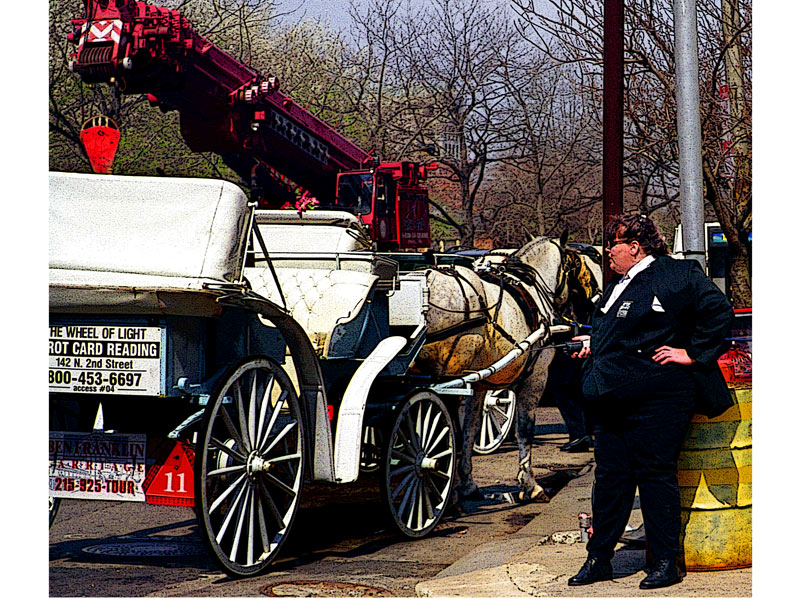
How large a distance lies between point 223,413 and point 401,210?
15231mm

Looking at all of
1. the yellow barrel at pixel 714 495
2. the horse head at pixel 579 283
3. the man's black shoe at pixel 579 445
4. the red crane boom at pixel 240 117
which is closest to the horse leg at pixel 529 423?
the horse head at pixel 579 283

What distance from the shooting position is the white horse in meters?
8.94

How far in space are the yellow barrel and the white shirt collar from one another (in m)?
0.87

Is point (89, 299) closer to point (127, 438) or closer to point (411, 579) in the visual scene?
point (127, 438)

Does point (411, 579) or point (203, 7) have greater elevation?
point (203, 7)

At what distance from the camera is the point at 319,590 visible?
621cm

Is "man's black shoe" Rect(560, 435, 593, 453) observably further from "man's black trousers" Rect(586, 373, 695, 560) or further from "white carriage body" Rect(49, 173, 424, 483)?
"man's black trousers" Rect(586, 373, 695, 560)

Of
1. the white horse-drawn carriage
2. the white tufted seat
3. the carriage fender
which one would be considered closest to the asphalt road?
the white horse-drawn carriage

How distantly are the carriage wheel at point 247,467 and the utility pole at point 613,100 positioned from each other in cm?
250

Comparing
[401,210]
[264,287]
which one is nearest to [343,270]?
[264,287]

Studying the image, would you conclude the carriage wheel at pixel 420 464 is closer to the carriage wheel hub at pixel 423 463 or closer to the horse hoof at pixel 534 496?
the carriage wheel hub at pixel 423 463

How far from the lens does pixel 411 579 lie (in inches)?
259

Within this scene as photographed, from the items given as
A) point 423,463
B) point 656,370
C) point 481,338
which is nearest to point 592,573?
point 656,370

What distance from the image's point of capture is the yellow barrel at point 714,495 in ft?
19.0
